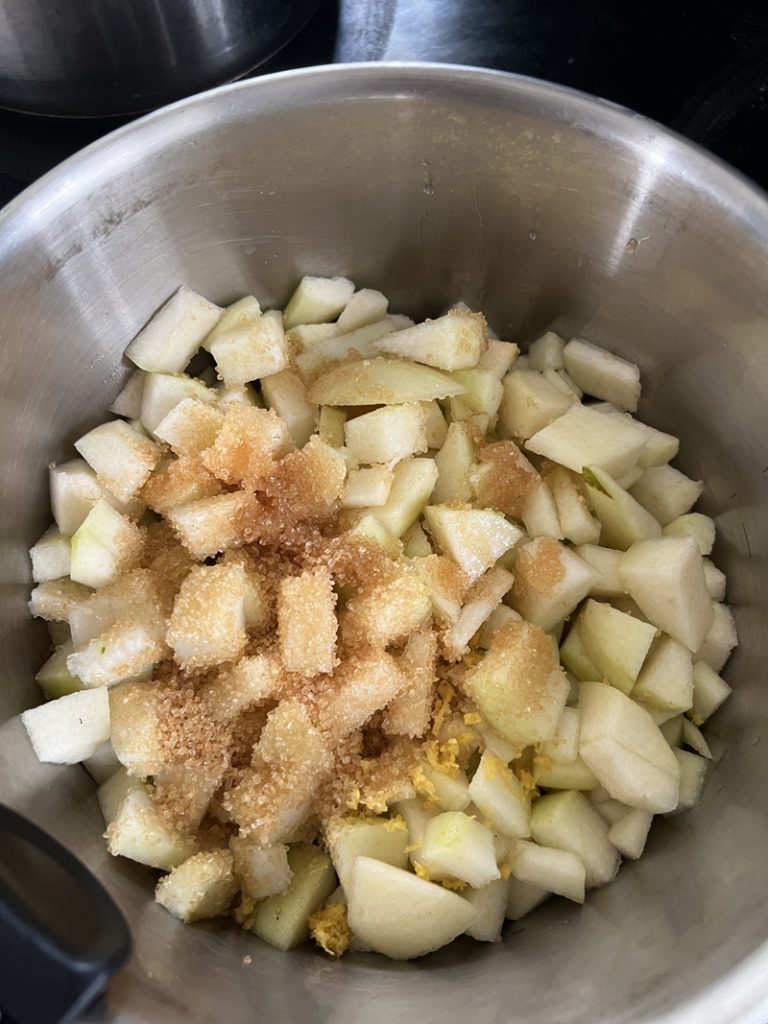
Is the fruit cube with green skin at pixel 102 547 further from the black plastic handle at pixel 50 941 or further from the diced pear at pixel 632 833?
the diced pear at pixel 632 833

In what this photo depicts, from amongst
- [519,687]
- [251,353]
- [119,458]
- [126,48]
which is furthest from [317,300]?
[519,687]

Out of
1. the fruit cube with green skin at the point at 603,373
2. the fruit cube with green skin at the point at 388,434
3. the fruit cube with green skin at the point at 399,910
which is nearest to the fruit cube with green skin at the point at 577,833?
the fruit cube with green skin at the point at 399,910

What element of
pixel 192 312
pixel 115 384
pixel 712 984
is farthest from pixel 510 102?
pixel 712 984

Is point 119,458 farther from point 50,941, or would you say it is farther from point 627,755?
point 627,755

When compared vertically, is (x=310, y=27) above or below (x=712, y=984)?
above

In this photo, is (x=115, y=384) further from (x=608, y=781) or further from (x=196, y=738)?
(x=608, y=781)

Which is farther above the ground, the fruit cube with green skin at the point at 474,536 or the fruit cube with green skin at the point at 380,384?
the fruit cube with green skin at the point at 380,384
